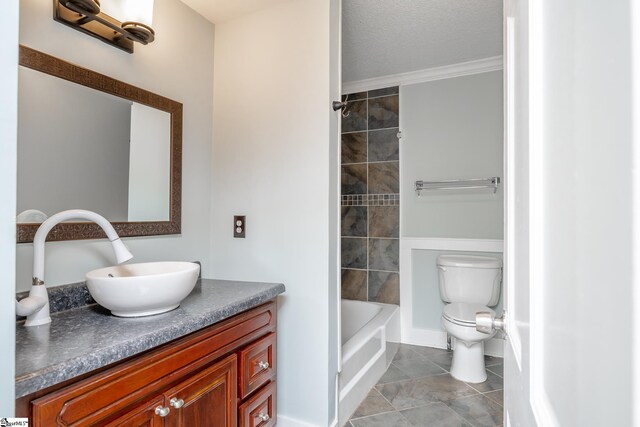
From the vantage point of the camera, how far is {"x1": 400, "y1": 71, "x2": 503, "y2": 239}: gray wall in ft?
9.20

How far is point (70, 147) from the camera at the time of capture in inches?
52.9

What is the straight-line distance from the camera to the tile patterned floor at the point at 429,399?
1.96m

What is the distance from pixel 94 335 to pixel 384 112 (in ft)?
9.43

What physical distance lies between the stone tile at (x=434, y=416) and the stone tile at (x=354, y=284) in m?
1.28

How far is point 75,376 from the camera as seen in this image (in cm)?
83

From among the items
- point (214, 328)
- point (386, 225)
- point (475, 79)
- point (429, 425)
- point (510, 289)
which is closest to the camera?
point (510, 289)

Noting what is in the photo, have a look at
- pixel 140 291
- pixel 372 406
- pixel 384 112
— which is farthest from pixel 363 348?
pixel 384 112

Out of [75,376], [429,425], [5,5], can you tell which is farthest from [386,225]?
[5,5]


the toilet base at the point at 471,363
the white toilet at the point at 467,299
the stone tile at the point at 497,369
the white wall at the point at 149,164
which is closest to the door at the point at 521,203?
the white wall at the point at 149,164

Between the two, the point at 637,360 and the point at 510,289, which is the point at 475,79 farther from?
the point at 637,360

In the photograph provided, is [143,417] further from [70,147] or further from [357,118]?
[357,118]

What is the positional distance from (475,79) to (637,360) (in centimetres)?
316

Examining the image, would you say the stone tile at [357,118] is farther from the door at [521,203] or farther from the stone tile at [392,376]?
the door at [521,203]

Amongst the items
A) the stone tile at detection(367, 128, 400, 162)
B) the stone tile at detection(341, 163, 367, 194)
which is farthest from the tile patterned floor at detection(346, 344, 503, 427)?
the stone tile at detection(367, 128, 400, 162)
